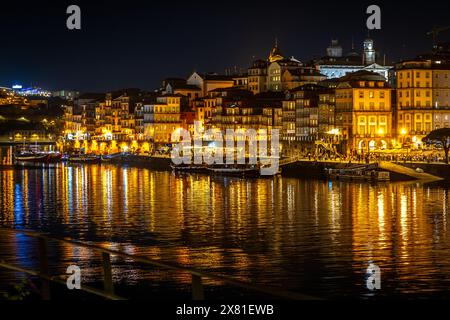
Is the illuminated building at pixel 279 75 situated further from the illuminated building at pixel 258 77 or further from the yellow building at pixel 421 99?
the yellow building at pixel 421 99

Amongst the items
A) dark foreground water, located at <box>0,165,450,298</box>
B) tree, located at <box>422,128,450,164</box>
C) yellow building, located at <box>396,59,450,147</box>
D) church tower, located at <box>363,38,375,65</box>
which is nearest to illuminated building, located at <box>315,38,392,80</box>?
church tower, located at <box>363,38,375,65</box>

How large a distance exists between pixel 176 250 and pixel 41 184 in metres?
41.1

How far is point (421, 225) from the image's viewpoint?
115ft

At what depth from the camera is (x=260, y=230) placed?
111ft

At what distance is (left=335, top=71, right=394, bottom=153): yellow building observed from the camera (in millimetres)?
93125

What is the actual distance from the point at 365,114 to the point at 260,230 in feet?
202

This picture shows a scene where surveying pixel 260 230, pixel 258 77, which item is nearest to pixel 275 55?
pixel 258 77

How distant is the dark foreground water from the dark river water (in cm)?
5

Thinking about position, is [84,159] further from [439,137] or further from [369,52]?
[439,137]

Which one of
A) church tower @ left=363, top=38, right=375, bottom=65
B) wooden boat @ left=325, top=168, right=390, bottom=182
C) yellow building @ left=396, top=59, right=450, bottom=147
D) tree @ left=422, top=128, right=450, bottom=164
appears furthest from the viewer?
church tower @ left=363, top=38, right=375, bottom=65

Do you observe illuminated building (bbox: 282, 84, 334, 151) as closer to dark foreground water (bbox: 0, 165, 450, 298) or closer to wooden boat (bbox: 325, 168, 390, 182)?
wooden boat (bbox: 325, 168, 390, 182)

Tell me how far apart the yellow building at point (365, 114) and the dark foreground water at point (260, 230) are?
30.3m

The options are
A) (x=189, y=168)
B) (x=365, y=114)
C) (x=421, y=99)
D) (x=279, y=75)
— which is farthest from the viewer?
(x=279, y=75)

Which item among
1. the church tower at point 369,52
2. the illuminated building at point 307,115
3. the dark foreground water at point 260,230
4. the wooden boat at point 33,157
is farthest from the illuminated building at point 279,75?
the dark foreground water at point 260,230
